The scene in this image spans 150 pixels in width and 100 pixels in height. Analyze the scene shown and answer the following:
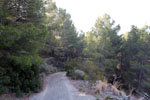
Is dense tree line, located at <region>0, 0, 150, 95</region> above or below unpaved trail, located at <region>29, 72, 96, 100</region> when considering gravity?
above

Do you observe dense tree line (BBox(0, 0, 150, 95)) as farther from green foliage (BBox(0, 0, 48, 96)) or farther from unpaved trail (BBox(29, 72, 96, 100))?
unpaved trail (BBox(29, 72, 96, 100))

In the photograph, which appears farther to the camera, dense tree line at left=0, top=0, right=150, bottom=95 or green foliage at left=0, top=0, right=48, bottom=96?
dense tree line at left=0, top=0, right=150, bottom=95

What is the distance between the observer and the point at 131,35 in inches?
835

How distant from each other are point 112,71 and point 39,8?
16.2 m

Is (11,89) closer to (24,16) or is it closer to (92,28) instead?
(24,16)

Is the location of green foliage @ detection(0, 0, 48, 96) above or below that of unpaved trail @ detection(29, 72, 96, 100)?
above

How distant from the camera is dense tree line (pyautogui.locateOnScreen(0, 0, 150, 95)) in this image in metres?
7.08

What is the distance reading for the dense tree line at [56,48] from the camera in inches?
279

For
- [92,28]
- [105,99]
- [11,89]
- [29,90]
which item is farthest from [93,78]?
[92,28]

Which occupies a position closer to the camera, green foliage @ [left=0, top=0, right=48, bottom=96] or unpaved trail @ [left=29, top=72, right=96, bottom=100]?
green foliage @ [left=0, top=0, right=48, bottom=96]

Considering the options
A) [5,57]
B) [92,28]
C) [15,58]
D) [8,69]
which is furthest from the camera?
[92,28]

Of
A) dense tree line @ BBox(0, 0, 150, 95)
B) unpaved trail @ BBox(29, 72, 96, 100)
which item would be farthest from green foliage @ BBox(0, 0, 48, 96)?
unpaved trail @ BBox(29, 72, 96, 100)

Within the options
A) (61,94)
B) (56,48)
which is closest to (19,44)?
(61,94)

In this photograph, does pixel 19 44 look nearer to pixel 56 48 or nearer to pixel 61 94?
pixel 61 94
